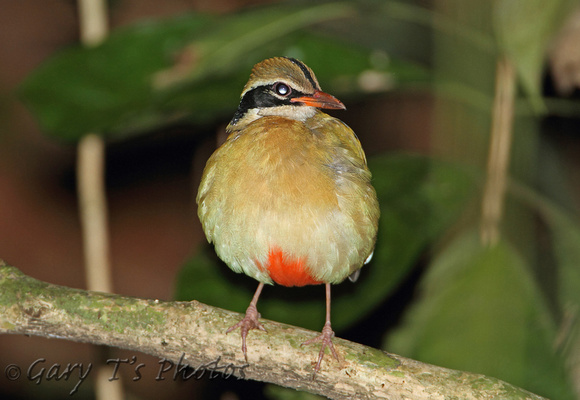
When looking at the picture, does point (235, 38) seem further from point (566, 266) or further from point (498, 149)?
point (566, 266)

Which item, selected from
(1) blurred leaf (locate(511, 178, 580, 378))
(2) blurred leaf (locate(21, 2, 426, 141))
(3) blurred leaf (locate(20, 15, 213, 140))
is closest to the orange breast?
(2) blurred leaf (locate(21, 2, 426, 141))

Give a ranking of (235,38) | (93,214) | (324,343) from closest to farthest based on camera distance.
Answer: (324,343) < (235,38) < (93,214)

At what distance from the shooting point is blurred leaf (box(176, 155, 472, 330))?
12.5 feet

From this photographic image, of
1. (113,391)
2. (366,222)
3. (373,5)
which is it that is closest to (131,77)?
(373,5)

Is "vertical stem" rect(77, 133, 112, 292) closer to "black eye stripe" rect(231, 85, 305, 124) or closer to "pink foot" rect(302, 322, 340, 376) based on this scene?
"black eye stripe" rect(231, 85, 305, 124)

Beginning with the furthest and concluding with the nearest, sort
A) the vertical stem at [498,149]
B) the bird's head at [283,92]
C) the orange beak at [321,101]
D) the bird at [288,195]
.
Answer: the vertical stem at [498,149] < the bird's head at [283,92] < the orange beak at [321,101] < the bird at [288,195]

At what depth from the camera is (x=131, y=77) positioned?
4230 mm

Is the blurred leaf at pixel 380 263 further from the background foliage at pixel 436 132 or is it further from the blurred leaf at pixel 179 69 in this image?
the blurred leaf at pixel 179 69

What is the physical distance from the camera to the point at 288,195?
3066mm

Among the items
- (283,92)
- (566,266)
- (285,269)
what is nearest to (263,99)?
(283,92)

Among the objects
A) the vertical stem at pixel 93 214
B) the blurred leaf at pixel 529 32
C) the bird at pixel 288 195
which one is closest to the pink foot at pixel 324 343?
the bird at pixel 288 195

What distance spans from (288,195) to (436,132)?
1483 mm

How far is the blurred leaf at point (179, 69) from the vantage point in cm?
386

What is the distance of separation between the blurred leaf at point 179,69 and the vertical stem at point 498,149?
515 mm
